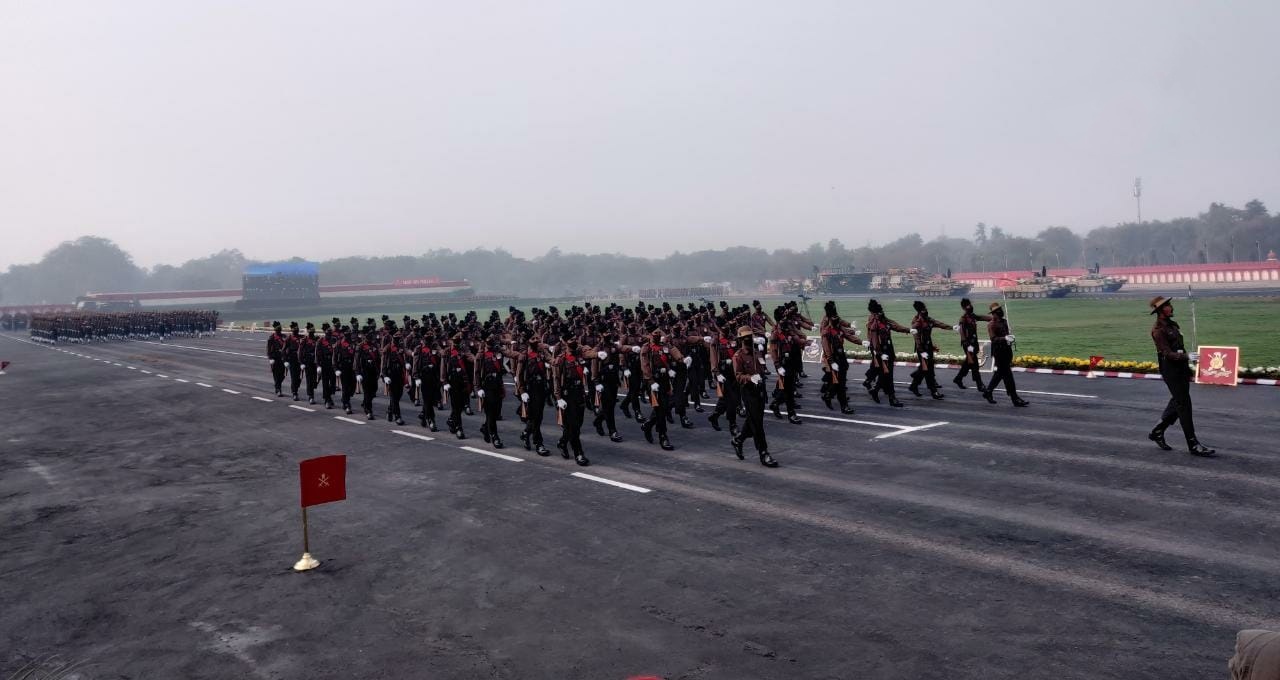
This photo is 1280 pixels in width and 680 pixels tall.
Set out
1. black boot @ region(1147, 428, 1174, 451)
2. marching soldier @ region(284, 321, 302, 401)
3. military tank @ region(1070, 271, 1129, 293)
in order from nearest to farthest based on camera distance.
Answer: black boot @ region(1147, 428, 1174, 451)
marching soldier @ region(284, 321, 302, 401)
military tank @ region(1070, 271, 1129, 293)

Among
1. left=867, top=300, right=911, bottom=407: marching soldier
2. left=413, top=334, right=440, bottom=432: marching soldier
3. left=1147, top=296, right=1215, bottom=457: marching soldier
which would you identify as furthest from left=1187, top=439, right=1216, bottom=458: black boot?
left=413, top=334, right=440, bottom=432: marching soldier

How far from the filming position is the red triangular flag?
8.68 meters

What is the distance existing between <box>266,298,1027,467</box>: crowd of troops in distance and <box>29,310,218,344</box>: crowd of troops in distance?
53.3 m

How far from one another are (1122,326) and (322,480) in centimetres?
3887

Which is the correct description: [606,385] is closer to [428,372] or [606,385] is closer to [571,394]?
[571,394]

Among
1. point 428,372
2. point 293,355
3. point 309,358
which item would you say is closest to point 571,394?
point 428,372

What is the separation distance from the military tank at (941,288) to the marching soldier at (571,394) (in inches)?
2741

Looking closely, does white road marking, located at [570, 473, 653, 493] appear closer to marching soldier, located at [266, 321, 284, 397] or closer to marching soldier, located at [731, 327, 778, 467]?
marching soldier, located at [731, 327, 778, 467]

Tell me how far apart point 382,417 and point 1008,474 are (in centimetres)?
1409

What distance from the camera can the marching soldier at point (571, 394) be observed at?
42.1 feet

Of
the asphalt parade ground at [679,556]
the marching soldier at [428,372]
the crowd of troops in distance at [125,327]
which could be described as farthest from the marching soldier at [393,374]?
the crowd of troops in distance at [125,327]

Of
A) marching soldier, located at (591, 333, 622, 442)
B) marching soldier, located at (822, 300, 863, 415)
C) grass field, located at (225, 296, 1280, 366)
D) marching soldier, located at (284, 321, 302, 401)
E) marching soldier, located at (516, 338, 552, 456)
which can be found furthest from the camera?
grass field, located at (225, 296, 1280, 366)

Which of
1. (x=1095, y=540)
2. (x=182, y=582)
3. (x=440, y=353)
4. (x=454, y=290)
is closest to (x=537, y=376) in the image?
(x=440, y=353)

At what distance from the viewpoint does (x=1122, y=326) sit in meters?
37.3
